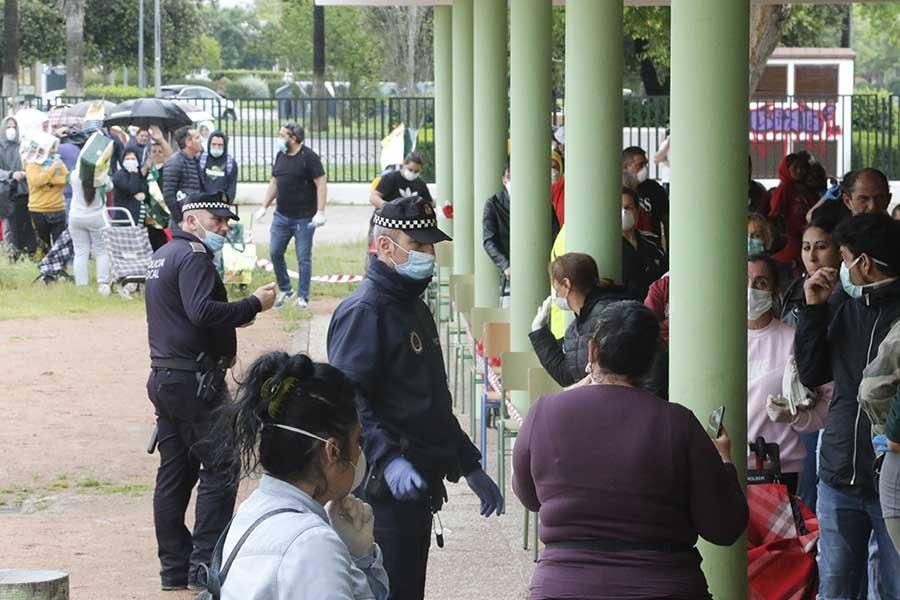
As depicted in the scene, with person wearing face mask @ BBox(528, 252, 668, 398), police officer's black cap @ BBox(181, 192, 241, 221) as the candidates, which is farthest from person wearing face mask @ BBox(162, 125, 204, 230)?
person wearing face mask @ BBox(528, 252, 668, 398)

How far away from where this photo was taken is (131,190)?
19.8 m

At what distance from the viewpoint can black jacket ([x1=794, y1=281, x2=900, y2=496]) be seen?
237 inches

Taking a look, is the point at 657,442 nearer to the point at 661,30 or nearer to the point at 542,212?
the point at 542,212

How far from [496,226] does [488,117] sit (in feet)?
3.72

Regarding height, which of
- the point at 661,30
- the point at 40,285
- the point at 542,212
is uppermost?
the point at 661,30

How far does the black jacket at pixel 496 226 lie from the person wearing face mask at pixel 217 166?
233 inches

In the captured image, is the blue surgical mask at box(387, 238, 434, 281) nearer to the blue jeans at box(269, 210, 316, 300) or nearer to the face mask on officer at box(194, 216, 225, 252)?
the face mask on officer at box(194, 216, 225, 252)

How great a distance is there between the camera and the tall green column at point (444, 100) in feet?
66.2

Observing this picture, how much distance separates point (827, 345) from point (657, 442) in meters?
2.11

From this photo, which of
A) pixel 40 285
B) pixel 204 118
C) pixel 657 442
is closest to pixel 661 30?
pixel 40 285

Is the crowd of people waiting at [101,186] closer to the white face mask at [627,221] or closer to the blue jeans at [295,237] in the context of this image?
the blue jeans at [295,237]

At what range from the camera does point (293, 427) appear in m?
3.59

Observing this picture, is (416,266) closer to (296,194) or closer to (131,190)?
(296,194)

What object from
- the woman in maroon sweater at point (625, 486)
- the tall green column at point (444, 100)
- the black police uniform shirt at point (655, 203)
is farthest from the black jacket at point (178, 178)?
the woman in maroon sweater at point (625, 486)
